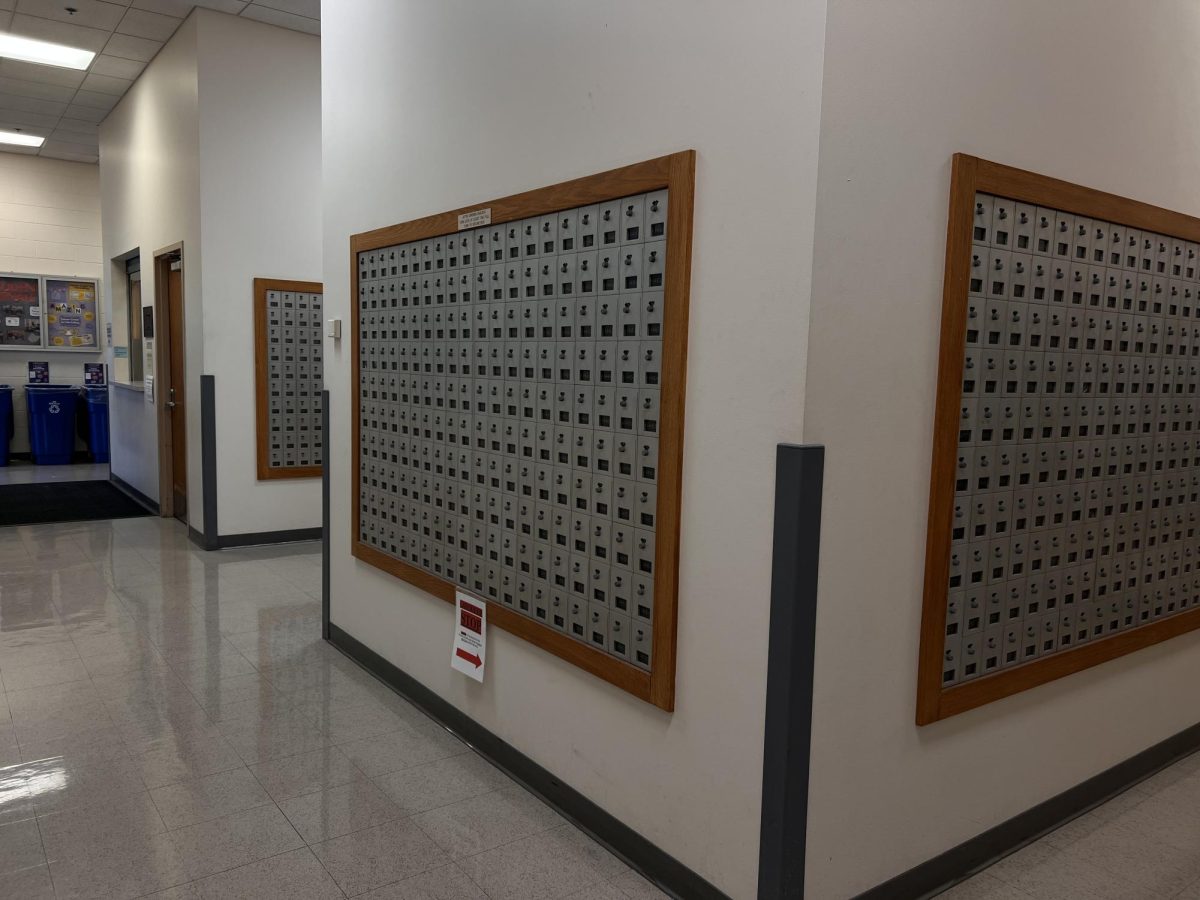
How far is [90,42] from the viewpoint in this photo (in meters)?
6.02

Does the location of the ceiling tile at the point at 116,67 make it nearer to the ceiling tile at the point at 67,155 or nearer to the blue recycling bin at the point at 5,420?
the ceiling tile at the point at 67,155

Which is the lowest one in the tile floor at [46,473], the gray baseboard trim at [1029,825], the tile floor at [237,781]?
the tile floor at [237,781]

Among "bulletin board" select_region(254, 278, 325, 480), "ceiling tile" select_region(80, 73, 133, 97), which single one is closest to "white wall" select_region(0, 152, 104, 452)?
"ceiling tile" select_region(80, 73, 133, 97)

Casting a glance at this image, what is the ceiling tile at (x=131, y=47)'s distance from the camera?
19.7ft

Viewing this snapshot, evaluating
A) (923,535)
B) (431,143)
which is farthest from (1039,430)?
(431,143)

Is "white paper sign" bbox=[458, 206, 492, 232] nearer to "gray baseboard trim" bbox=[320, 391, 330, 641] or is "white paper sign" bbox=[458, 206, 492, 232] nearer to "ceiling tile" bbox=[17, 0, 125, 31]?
"gray baseboard trim" bbox=[320, 391, 330, 641]

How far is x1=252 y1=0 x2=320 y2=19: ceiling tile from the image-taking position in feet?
17.4

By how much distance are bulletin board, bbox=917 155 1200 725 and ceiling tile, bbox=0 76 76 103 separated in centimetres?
782

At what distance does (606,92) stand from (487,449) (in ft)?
3.84

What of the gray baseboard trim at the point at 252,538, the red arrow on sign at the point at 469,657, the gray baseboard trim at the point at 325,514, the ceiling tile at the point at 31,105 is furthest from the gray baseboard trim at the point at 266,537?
the ceiling tile at the point at 31,105

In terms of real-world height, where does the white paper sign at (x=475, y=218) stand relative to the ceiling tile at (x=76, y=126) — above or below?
below

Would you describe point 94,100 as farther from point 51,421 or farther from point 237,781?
point 237,781

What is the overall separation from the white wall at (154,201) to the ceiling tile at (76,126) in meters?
0.24

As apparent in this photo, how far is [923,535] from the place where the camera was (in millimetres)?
2016
